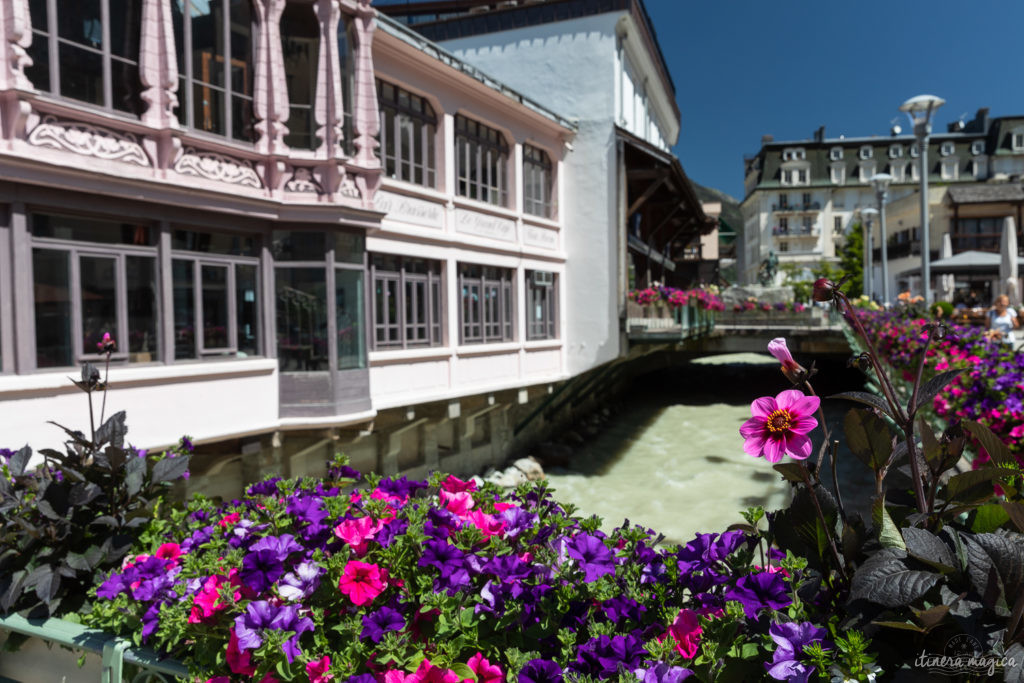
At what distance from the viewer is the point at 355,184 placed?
10.2m

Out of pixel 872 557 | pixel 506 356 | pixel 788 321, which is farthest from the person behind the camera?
pixel 788 321

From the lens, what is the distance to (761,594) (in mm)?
1814

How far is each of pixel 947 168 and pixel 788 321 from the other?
61.8 metres

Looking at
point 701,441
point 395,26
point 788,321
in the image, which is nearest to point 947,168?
point 788,321

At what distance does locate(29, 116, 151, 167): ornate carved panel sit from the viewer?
22.8 feet

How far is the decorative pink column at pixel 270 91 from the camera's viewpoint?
30.0 ft

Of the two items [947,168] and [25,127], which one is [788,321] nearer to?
[25,127]

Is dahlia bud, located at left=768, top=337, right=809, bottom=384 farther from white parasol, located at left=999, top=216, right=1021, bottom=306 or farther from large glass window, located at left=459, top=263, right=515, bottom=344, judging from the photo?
white parasol, located at left=999, top=216, right=1021, bottom=306

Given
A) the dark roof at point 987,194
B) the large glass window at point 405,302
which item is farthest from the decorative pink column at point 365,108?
the dark roof at point 987,194

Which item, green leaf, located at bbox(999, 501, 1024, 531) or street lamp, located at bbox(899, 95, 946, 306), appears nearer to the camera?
green leaf, located at bbox(999, 501, 1024, 531)

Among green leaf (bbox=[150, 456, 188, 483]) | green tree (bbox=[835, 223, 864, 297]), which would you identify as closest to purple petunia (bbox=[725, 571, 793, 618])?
green leaf (bbox=[150, 456, 188, 483])

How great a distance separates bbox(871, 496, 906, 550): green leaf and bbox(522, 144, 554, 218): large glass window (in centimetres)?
1500

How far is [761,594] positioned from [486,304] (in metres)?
13.3

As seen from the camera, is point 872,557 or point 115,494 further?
point 115,494
